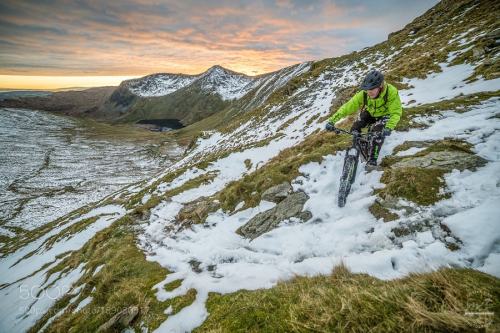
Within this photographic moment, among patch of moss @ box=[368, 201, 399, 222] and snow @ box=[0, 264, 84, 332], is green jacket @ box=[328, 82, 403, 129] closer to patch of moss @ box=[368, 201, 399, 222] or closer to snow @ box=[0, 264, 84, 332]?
patch of moss @ box=[368, 201, 399, 222]

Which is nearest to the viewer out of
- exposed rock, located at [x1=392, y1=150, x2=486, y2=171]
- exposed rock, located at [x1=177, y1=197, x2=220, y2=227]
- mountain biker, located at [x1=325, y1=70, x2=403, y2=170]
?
exposed rock, located at [x1=392, y1=150, x2=486, y2=171]

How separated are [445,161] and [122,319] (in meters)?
9.84

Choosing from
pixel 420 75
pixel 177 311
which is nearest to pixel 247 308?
pixel 177 311

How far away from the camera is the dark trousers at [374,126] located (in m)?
7.55

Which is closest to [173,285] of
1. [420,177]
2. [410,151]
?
[420,177]

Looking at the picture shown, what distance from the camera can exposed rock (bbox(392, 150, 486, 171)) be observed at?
6.89 metres

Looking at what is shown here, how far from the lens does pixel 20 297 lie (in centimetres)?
1291

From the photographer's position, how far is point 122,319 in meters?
5.73

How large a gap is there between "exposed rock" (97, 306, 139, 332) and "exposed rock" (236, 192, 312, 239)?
160 inches

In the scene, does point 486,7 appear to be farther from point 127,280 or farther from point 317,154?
point 127,280

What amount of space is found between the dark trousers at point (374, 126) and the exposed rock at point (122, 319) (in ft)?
26.5

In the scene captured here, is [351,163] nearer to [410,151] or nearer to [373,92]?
[373,92]

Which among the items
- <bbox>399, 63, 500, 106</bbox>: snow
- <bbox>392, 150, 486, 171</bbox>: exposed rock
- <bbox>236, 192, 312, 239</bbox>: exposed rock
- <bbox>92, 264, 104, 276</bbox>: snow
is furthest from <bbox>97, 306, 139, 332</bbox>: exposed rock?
<bbox>399, 63, 500, 106</bbox>: snow

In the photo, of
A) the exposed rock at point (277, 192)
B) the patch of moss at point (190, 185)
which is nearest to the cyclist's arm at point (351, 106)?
the exposed rock at point (277, 192)
